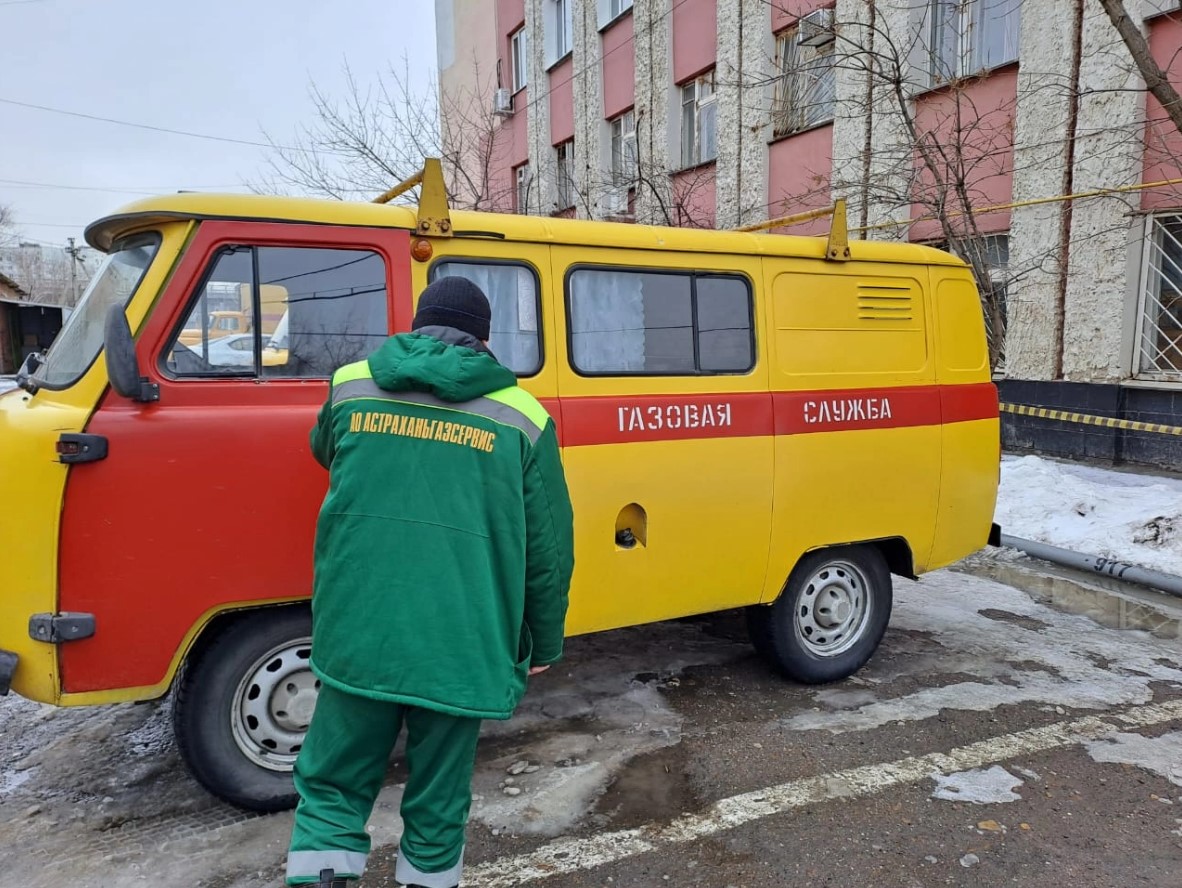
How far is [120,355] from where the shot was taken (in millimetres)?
2865

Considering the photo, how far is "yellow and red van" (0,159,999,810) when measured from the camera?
116 inches

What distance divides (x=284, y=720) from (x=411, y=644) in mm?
1502

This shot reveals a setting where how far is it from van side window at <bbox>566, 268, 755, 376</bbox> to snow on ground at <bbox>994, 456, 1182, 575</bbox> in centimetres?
470

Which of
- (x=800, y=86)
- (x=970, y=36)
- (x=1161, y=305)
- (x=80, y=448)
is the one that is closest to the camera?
(x=80, y=448)

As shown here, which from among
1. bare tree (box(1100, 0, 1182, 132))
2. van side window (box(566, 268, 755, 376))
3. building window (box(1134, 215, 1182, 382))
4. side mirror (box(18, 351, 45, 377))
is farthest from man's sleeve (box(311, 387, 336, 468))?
building window (box(1134, 215, 1182, 382))

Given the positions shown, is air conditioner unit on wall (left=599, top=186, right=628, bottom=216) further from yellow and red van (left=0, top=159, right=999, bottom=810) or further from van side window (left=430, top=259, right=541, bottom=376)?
van side window (left=430, top=259, right=541, bottom=376)

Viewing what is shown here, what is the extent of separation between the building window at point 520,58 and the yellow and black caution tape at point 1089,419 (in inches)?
602

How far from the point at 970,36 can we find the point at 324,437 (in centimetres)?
1133

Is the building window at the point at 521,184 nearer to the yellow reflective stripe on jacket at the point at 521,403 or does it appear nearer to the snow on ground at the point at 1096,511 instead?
the snow on ground at the point at 1096,511

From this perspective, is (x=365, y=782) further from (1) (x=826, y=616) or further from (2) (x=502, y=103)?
(2) (x=502, y=103)

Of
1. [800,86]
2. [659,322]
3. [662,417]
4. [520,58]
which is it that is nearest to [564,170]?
[520,58]

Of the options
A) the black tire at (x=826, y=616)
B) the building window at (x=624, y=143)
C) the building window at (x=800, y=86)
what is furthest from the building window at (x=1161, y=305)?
the building window at (x=624, y=143)

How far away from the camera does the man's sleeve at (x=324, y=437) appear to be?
2385mm

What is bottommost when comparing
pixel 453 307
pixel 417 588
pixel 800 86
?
pixel 417 588
